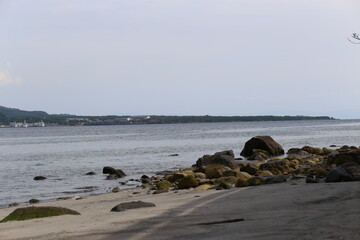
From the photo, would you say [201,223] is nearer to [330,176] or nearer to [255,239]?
[255,239]

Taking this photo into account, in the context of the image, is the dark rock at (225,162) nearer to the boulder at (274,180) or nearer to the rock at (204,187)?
the rock at (204,187)

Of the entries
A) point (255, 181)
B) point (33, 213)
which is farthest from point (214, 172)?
point (33, 213)

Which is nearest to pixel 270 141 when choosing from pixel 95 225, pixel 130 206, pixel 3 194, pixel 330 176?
pixel 3 194

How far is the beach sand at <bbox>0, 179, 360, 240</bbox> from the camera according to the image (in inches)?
306

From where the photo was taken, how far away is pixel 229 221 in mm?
8703

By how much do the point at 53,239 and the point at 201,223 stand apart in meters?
2.29

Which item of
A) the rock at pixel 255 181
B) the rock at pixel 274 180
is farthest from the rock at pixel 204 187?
the rock at pixel 274 180

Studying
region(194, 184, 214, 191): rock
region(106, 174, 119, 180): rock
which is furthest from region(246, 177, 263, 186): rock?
region(106, 174, 119, 180): rock

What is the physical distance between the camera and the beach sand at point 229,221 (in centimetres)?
778

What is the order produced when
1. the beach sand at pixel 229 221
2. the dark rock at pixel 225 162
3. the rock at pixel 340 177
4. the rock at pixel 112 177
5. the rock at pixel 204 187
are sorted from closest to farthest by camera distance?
1. the beach sand at pixel 229 221
2. the rock at pixel 340 177
3. the rock at pixel 204 187
4. the dark rock at pixel 225 162
5. the rock at pixel 112 177

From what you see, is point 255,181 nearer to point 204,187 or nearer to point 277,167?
point 204,187

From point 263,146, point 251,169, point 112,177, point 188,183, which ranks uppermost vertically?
point 263,146

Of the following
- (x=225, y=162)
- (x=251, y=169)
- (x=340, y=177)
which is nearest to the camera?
(x=340, y=177)

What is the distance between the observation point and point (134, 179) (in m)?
25.0
